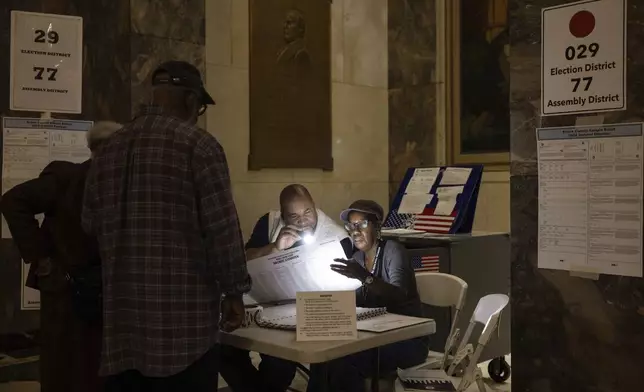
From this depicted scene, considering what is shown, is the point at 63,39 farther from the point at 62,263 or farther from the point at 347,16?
the point at 347,16

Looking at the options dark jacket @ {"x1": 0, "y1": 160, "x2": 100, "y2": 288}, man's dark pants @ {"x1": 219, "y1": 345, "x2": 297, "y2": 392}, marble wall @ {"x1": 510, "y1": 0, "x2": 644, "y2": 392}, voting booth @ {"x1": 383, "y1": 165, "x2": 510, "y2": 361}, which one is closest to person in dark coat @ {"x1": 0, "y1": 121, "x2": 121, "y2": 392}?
dark jacket @ {"x1": 0, "y1": 160, "x2": 100, "y2": 288}

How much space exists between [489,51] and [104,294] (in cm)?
441

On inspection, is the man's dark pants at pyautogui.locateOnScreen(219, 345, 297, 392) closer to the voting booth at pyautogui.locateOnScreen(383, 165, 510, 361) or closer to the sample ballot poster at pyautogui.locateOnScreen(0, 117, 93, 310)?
the sample ballot poster at pyautogui.locateOnScreen(0, 117, 93, 310)

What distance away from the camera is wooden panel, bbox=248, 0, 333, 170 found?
5.39m

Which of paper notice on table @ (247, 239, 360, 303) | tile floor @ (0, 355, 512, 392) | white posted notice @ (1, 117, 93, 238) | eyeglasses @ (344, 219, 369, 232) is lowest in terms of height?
tile floor @ (0, 355, 512, 392)

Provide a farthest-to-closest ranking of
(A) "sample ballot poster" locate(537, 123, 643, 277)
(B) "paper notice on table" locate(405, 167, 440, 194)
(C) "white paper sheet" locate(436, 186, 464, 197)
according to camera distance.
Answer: (B) "paper notice on table" locate(405, 167, 440, 194)
(C) "white paper sheet" locate(436, 186, 464, 197)
(A) "sample ballot poster" locate(537, 123, 643, 277)

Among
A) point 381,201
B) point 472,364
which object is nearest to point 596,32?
point 472,364

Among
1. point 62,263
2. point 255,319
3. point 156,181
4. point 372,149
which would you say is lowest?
point 255,319

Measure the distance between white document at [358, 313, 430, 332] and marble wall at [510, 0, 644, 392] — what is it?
18.1 inches

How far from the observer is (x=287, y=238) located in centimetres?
365

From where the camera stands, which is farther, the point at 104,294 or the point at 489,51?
the point at 489,51

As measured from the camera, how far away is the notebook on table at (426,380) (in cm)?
321

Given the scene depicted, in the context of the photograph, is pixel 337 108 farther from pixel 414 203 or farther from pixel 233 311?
pixel 233 311

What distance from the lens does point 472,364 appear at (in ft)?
11.2
